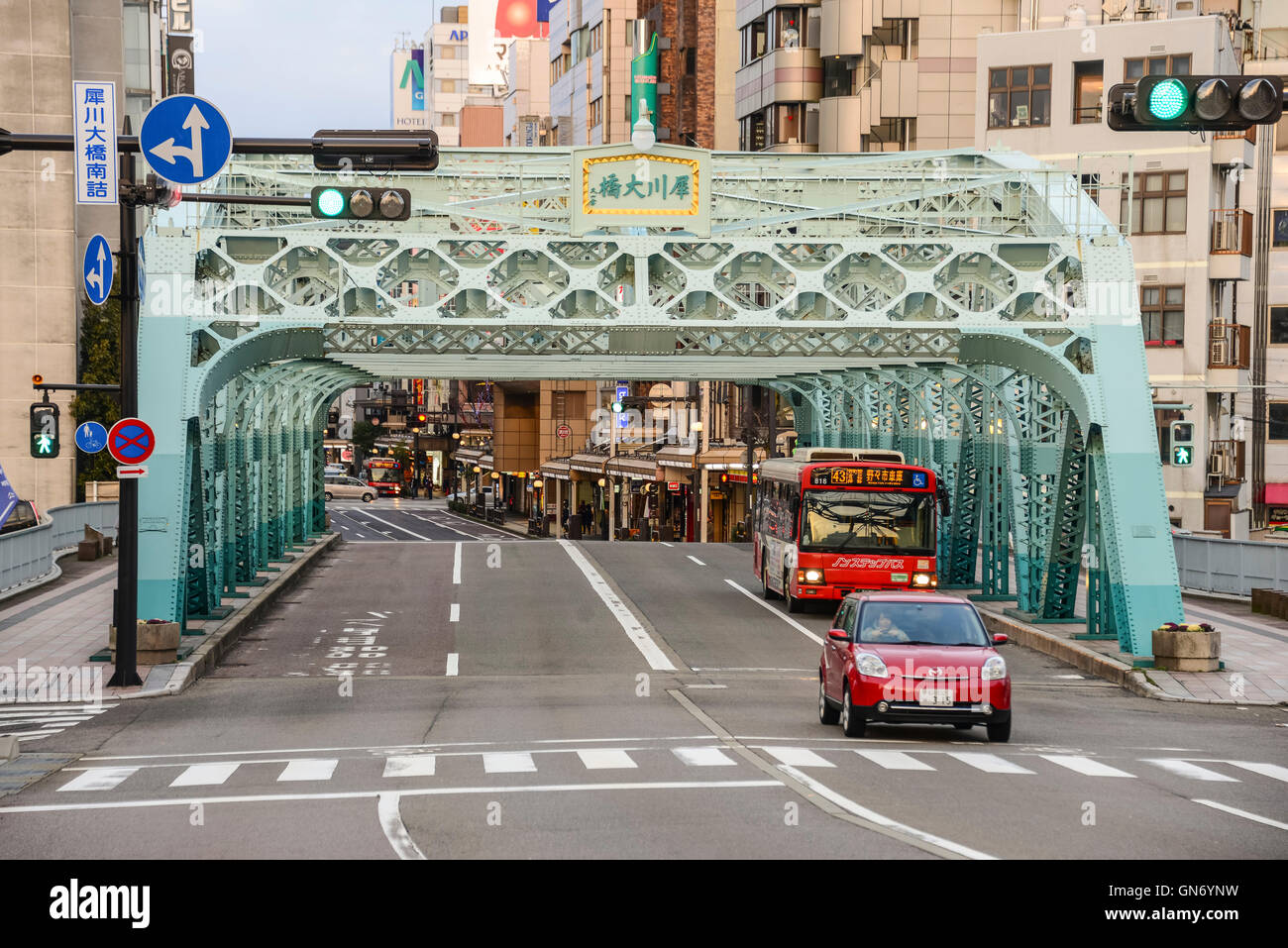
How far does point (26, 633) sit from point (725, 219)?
1451 centimetres

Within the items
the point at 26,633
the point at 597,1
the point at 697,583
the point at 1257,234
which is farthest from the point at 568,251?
the point at 597,1

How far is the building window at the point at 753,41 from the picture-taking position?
246 ft

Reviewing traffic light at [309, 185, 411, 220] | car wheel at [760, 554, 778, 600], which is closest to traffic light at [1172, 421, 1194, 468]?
car wheel at [760, 554, 778, 600]

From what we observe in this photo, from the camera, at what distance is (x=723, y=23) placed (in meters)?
87.2

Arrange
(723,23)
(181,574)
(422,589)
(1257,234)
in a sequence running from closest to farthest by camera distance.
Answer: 1. (181,574)
2. (422,589)
3. (1257,234)
4. (723,23)

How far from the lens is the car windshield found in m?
18.1

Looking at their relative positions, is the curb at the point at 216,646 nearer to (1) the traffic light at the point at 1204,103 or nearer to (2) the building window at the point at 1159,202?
(1) the traffic light at the point at 1204,103

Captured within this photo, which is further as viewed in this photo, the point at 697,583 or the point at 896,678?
the point at 697,583

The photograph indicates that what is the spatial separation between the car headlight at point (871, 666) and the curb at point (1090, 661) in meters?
5.87

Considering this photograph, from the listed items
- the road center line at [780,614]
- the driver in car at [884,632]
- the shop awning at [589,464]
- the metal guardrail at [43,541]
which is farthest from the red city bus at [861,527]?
the shop awning at [589,464]

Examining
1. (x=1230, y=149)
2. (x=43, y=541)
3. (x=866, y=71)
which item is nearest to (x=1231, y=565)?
(x=1230, y=149)

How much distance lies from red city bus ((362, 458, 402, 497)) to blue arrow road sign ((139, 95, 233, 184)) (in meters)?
128

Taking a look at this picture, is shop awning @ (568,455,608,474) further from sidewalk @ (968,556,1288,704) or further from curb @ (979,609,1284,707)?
curb @ (979,609,1284,707)
